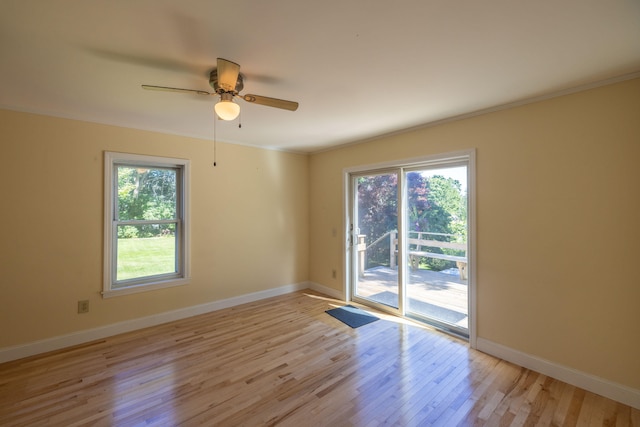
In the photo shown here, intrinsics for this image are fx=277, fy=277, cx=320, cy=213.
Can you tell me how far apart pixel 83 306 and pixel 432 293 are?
4016mm

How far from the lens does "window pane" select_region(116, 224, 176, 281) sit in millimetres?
3328

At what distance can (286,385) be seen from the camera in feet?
7.45

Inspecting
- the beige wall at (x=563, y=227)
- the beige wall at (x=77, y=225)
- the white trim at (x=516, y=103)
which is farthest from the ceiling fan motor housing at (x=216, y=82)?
the beige wall at (x=563, y=227)

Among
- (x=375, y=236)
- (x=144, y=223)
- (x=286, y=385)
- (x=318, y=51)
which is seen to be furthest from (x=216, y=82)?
(x=375, y=236)

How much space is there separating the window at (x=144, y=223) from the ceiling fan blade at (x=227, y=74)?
2072mm

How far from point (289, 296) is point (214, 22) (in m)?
3.88

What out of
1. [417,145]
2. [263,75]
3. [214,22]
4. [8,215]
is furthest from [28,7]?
[417,145]

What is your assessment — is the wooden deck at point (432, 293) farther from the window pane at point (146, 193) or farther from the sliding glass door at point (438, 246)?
the window pane at point (146, 193)

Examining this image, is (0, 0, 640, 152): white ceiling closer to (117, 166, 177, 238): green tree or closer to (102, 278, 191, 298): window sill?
(117, 166, 177, 238): green tree

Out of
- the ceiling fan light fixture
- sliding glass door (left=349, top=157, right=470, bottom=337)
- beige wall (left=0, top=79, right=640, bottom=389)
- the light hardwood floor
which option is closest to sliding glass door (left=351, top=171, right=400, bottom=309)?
sliding glass door (left=349, top=157, right=470, bottom=337)

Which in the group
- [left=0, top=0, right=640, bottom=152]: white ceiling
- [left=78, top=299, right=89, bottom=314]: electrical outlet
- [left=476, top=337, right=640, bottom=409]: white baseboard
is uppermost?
[left=0, top=0, right=640, bottom=152]: white ceiling

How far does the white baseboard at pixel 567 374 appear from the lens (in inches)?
80.6

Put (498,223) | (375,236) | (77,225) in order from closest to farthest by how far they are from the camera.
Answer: (498,223) < (77,225) < (375,236)

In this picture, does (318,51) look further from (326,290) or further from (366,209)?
(326,290)
